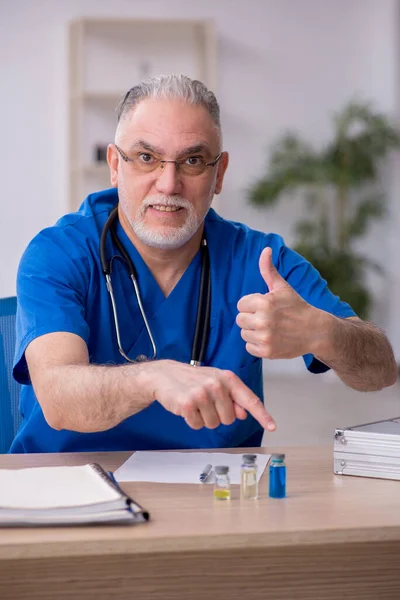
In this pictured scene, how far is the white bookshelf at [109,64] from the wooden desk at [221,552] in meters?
4.95

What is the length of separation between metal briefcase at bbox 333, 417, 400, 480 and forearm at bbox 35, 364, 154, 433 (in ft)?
0.94

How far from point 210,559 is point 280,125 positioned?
5.48 m

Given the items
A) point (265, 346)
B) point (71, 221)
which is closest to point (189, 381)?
point (265, 346)

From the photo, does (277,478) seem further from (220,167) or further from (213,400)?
(220,167)

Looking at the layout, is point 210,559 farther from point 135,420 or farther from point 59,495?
point 135,420

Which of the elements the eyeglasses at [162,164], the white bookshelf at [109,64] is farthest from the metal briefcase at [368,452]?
the white bookshelf at [109,64]

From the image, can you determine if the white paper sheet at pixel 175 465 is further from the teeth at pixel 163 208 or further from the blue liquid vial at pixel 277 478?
the teeth at pixel 163 208

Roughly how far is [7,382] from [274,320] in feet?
1.99

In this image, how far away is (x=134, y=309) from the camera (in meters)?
1.71

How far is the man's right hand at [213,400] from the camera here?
1147 millimetres

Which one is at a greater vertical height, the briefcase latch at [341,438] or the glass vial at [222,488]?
the briefcase latch at [341,438]

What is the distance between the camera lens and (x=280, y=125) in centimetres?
625

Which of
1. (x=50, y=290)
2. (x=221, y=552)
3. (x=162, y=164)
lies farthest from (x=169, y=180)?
(x=221, y=552)

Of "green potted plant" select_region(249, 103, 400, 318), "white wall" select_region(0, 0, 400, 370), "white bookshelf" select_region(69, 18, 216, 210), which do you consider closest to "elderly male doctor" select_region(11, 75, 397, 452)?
"green potted plant" select_region(249, 103, 400, 318)
